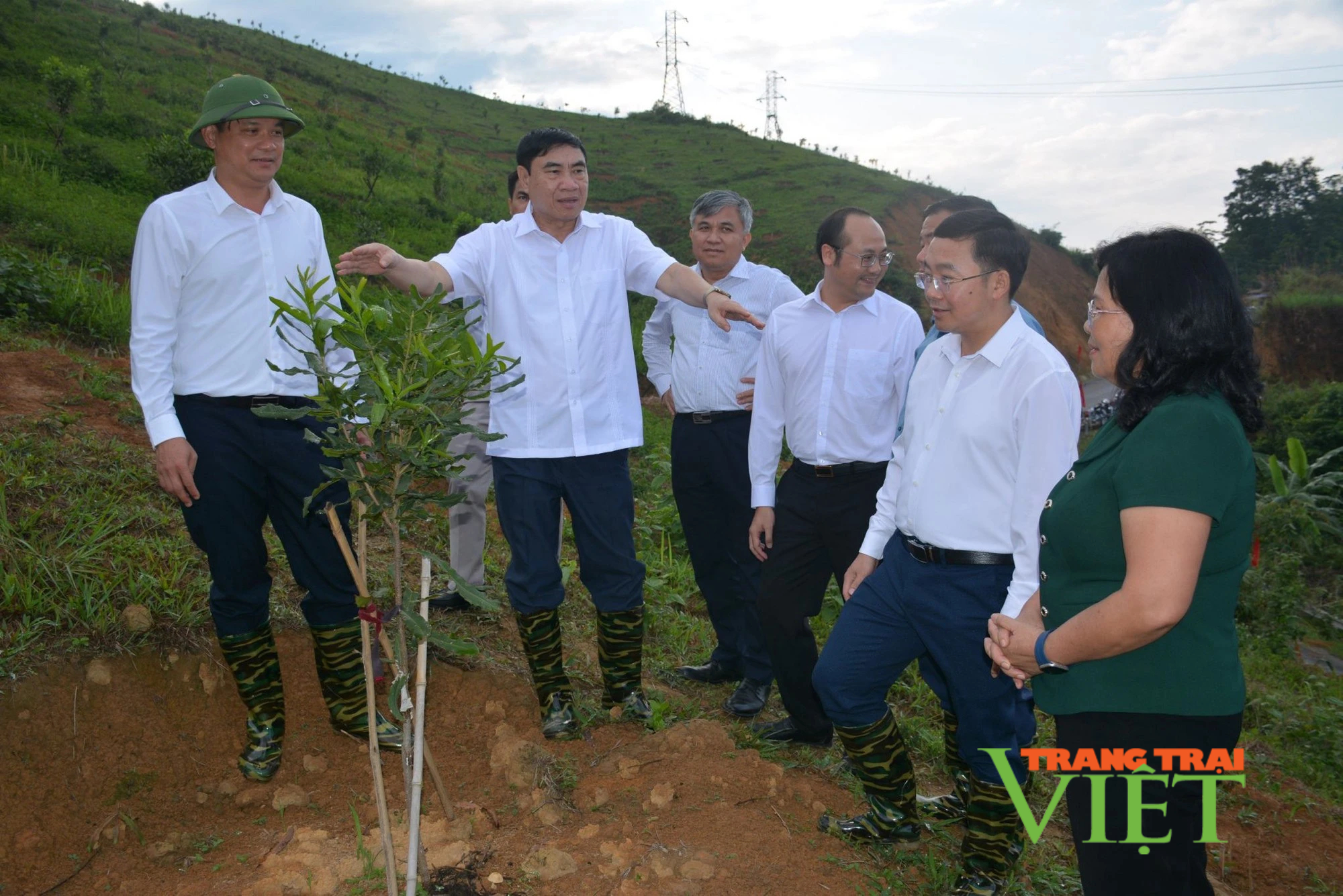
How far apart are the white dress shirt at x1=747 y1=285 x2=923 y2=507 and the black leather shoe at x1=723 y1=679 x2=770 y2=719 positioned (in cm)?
99

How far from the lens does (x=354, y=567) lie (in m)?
2.49

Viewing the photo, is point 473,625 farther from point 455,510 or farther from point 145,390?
point 145,390

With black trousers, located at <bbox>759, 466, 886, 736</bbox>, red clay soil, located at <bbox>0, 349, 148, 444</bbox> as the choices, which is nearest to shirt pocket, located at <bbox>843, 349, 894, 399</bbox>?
black trousers, located at <bbox>759, 466, 886, 736</bbox>

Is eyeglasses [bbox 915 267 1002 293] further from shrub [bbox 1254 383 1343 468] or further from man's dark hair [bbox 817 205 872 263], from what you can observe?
shrub [bbox 1254 383 1343 468]

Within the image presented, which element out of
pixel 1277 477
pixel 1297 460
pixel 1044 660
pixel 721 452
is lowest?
pixel 1277 477

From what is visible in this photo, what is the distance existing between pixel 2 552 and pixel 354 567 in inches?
87.4

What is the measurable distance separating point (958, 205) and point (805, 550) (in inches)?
55.5

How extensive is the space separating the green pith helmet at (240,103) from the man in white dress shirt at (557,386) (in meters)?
0.67

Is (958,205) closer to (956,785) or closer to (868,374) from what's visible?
(868,374)

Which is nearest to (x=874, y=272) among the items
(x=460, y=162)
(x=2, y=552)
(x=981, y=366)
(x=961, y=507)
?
(x=981, y=366)

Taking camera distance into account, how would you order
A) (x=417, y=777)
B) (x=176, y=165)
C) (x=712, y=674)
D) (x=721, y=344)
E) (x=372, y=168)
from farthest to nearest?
(x=372, y=168)
(x=176, y=165)
(x=712, y=674)
(x=721, y=344)
(x=417, y=777)

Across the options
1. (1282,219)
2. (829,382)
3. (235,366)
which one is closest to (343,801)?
(235,366)

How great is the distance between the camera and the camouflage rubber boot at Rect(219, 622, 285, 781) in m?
3.30

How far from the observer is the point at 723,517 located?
432 centimetres
